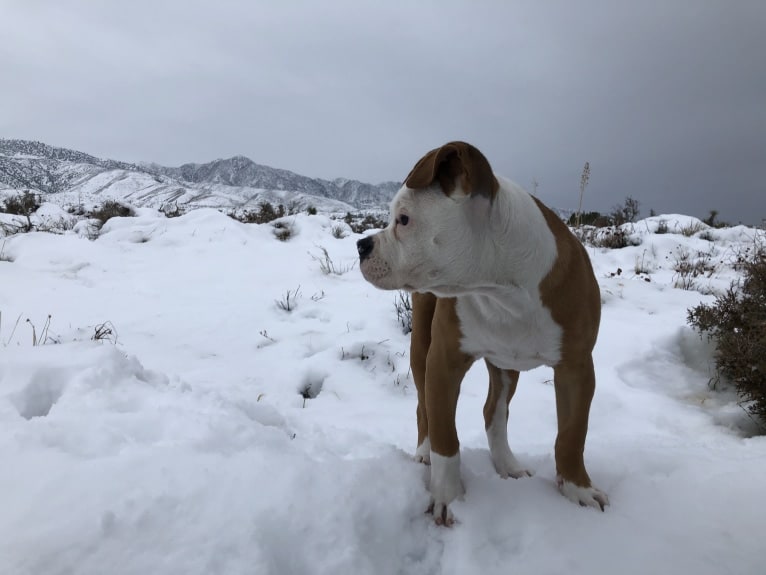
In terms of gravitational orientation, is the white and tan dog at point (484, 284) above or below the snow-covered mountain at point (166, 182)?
below

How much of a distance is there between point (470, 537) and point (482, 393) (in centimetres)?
180

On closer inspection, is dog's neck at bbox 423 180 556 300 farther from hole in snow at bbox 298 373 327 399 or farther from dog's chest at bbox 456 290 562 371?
hole in snow at bbox 298 373 327 399

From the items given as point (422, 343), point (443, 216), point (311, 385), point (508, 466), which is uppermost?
point (443, 216)

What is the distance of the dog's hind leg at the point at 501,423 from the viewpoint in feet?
6.39

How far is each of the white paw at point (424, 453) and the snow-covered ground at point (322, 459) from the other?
0.37 ft

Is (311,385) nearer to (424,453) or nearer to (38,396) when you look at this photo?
(424,453)

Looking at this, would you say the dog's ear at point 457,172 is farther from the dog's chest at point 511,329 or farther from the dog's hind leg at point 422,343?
the dog's hind leg at point 422,343

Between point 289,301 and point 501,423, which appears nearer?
point 501,423

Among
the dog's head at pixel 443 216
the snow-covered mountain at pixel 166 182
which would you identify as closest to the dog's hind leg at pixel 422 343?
the dog's head at pixel 443 216

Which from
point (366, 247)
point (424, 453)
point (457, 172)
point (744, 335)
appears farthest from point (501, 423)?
point (744, 335)

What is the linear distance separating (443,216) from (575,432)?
3.24 ft

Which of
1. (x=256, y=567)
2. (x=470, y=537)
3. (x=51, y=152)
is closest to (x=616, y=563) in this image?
(x=470, y=537)

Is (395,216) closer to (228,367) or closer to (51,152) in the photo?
(228,367)

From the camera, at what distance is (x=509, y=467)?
1.95 metres
